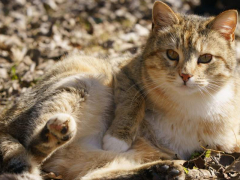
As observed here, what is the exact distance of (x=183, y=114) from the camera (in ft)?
12.4

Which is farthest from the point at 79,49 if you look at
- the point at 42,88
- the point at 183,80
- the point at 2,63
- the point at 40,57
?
the point at 183,80

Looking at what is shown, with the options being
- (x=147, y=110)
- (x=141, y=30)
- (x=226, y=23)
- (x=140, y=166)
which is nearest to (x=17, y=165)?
(x=140, y=166)

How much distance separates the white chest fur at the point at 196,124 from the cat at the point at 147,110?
0.01 meters

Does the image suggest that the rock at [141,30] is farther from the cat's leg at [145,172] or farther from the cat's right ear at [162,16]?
the cat's leg at [145,172]

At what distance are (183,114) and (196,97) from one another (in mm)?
254

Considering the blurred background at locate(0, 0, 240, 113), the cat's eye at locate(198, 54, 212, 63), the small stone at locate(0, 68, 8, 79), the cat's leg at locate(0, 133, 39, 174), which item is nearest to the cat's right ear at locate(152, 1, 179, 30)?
the cat's eye at locate(198, 54, 212, 63)

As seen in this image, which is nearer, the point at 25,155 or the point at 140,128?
the point at 25,155

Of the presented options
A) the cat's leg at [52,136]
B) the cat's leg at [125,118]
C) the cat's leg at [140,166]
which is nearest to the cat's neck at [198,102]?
the cat's leg at [125,118]

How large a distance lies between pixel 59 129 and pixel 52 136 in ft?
0.41

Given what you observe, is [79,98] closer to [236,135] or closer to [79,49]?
[236,135]

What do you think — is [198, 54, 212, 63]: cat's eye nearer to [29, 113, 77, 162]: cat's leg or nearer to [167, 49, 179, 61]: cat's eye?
[167, 49, 179, 61]: cat's eye

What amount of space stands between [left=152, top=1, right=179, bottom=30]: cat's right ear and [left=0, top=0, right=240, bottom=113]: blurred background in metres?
1.41

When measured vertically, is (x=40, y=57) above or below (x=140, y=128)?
above

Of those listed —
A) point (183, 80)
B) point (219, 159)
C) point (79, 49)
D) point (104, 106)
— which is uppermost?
point (79, 49)
